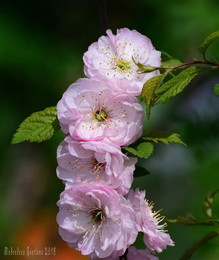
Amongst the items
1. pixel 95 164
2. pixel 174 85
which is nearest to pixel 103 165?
pixel 95 164

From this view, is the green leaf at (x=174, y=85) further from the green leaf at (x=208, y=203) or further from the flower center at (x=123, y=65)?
the green leaf at (x=208, y=203)

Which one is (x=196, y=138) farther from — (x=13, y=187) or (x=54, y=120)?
(x=13, y=187)

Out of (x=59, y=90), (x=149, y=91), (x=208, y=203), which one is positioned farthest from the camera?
(x=59, y=90)

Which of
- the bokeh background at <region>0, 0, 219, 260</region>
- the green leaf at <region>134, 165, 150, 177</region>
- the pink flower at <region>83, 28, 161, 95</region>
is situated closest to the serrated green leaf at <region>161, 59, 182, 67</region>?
the pink flower at <region>83, 28, 161, 95</region>

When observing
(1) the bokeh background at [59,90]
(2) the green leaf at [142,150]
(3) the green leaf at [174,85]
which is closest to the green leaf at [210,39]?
(3) the green leaf at [174,85]

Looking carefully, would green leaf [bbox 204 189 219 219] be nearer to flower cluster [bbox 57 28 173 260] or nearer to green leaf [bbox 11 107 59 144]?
flower cluster [bbox 57 28 173 260]

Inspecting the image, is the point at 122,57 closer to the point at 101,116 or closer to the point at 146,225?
the point at 101,116

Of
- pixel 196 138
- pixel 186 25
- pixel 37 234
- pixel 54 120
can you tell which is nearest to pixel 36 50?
pixel 186 25
